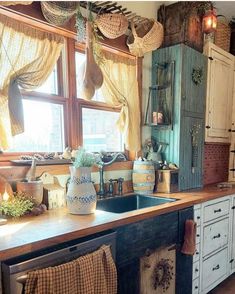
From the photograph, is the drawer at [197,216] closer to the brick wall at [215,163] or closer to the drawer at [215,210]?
the drawer at [215,210]

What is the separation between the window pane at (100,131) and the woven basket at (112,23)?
25.5 inches

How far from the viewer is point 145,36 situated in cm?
224

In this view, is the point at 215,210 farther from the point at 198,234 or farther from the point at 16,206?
the point at 16,206

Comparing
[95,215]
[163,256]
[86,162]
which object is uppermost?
[86,162]

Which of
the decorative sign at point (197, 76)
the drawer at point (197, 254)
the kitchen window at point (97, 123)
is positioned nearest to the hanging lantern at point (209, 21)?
the decorative sign at point (197, 76)

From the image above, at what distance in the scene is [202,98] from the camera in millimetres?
2686

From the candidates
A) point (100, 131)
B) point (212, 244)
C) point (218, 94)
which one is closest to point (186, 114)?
point (218, 94)

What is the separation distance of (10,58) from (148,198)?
150cm

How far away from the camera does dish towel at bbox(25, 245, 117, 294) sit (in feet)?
3.53

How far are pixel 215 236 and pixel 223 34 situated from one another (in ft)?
7.55

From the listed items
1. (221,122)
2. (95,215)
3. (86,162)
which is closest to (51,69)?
(86,162)

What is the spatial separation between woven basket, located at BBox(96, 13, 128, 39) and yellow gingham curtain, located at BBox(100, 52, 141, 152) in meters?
0.27

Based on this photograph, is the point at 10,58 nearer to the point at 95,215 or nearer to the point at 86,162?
the point at 86,162

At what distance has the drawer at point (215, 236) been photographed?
2237 mm
